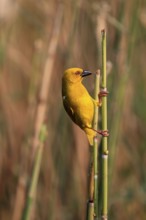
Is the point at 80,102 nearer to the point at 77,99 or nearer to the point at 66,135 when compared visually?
the point at 77,99

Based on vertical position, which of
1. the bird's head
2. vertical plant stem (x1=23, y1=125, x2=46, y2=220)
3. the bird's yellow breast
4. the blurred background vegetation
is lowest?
vertical plant stem (x1=23, y1=125, x2=46, y2=220)

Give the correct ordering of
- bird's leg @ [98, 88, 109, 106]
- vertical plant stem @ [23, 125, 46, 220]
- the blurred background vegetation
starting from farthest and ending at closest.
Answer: the blurred background vegetation, vertical plant stem @ [23, 125, 46, 220], bird's leg @ [98, 88, 109, 106]

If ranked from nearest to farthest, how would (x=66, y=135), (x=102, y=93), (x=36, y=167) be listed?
1. (x=102, y=93)
2. (x=36, y=167)
3. (x=66, y=135)

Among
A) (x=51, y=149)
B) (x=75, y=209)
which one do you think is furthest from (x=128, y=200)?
(x=51, y=149)

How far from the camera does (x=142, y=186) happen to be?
5.29ft

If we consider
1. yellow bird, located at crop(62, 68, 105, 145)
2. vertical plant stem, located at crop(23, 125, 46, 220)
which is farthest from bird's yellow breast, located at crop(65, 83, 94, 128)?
vertical plant stem, located at crop(23, 125, 46, 220)

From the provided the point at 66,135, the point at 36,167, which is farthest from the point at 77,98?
the point at 66,135

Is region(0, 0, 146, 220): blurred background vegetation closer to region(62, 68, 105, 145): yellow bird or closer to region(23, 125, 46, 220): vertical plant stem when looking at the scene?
region(23, 125, 46, 220): vertical plant stem

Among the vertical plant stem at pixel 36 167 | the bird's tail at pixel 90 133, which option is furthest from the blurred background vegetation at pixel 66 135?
the bird's tail at pixel 90 133

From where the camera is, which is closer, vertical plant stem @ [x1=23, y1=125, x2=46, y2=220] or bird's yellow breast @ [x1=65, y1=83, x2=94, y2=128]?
bird's yellow breast @ [x1=65, y1=83, x2=94, y2=128]

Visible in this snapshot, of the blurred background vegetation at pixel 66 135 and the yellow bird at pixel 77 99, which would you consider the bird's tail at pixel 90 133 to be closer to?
the yellow bird at pixel 77 99

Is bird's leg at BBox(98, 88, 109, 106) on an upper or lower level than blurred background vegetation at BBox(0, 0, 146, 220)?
lower

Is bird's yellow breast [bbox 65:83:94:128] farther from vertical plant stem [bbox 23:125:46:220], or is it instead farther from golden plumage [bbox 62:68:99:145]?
vertical plant stem [bbox 23:125:46:220]

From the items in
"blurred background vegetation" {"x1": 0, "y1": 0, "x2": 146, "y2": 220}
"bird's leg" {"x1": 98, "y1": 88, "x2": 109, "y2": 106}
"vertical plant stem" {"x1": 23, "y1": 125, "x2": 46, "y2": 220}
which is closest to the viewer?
"bird's leg" {"x1": 98, "y1": 88, "x2": 109, "y2": 106}
